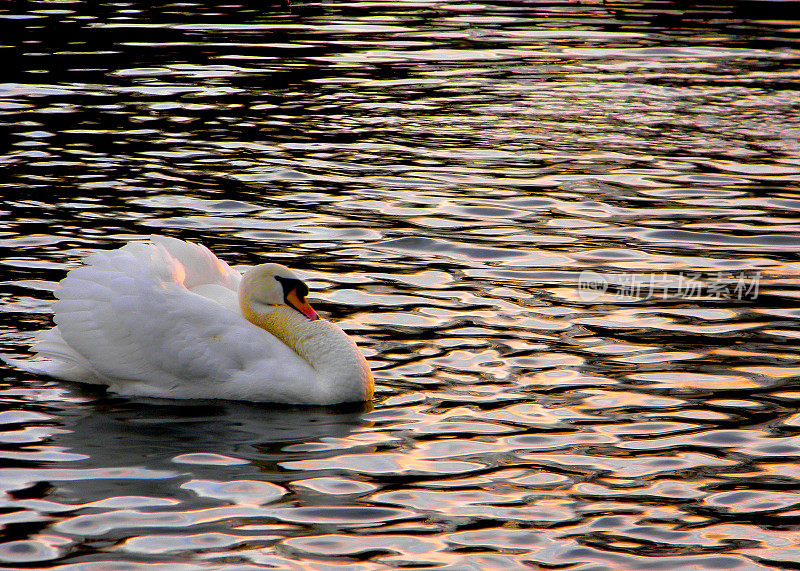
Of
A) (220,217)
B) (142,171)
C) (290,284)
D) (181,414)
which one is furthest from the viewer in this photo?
(142,171)

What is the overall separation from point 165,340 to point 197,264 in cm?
93

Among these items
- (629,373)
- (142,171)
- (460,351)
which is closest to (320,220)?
(142,171)

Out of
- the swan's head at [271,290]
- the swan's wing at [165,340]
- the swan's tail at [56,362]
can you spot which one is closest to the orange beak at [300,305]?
the swan's head at [271,290]

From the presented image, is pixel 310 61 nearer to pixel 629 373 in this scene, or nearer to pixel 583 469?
pixel 629 373

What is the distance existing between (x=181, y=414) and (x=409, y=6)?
75.4 feet

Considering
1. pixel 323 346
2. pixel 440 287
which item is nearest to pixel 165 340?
pixel 323 346

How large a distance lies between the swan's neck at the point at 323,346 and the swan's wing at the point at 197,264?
560 mm

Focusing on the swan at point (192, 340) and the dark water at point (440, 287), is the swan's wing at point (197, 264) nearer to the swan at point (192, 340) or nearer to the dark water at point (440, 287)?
the swan at point (192, 340)

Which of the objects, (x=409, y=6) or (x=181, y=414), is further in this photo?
(x=409, y=6)

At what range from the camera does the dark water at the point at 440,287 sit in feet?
21.0

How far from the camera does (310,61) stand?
70.3ft

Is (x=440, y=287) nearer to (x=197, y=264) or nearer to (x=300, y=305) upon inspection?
(x=300, y=305)

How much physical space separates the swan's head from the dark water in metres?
0.76

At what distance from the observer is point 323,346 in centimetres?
827
